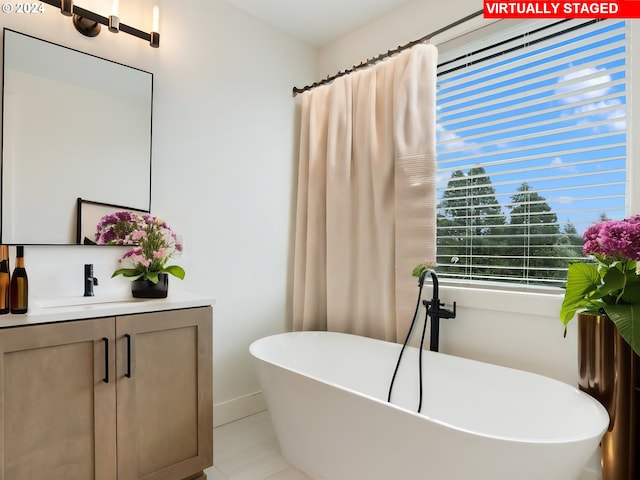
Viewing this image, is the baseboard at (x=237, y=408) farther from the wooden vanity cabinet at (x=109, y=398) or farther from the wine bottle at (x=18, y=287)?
the wine bottle at (x=18, y=287)

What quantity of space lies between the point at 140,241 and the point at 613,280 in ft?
6.96

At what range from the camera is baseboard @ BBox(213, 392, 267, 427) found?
2.48 m

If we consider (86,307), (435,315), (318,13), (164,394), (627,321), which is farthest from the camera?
(318,13)

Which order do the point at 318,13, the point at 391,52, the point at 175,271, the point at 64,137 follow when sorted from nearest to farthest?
the point at 64,137 → the point at 175,271 → the point at 391,52 → the point at 318,13

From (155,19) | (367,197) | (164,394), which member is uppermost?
(155,19)

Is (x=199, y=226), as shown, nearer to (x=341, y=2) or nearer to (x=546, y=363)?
(x=341, y=2)

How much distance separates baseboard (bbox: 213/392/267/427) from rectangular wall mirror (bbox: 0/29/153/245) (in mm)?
1376

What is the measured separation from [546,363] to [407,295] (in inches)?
30.1

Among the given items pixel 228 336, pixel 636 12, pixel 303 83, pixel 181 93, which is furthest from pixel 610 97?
pixel 228 336

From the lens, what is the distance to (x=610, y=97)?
1.79 meters

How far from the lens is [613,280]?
1430 mm

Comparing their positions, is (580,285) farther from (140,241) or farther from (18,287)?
(18,287)

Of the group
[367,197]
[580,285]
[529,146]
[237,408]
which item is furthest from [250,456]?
[529,146]

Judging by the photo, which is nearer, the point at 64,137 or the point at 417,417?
the point at 417,417
